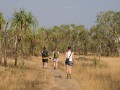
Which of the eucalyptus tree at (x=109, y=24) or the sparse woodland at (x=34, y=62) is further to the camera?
the eucalyptus tree at (x=109, y=24)

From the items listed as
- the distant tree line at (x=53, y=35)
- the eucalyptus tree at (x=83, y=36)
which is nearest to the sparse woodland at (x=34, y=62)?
the distant tree line at (x=53, y=35)

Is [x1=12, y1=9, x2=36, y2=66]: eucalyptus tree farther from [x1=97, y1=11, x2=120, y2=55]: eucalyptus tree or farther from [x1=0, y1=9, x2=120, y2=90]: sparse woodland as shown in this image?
[x1=97, y1=11, x2=120, y2=55]: eucalyptus tree

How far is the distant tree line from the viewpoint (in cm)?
2416

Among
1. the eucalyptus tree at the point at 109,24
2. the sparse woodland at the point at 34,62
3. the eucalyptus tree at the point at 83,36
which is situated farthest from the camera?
the eucalyptus tree at the point at 83,36

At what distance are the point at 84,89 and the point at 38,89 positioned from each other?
219 centimetres

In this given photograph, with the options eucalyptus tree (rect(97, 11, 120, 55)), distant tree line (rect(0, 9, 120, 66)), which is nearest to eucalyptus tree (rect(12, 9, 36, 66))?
distant tree line (rect(0, 9, 120, 66))

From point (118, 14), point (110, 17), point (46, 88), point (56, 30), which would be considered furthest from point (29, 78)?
point (56, 30)

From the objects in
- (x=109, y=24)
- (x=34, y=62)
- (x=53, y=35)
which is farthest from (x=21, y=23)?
(x=53, y=35)

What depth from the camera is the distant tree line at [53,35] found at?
24.2m

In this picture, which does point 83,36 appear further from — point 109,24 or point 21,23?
point 21,23

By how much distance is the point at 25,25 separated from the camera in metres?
24.3

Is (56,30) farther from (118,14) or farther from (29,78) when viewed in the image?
(29,78)

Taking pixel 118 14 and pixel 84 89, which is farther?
pixel 118 14

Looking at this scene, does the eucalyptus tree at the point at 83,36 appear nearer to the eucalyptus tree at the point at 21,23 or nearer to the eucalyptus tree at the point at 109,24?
the eucalyptus tree at the point at 109,24
